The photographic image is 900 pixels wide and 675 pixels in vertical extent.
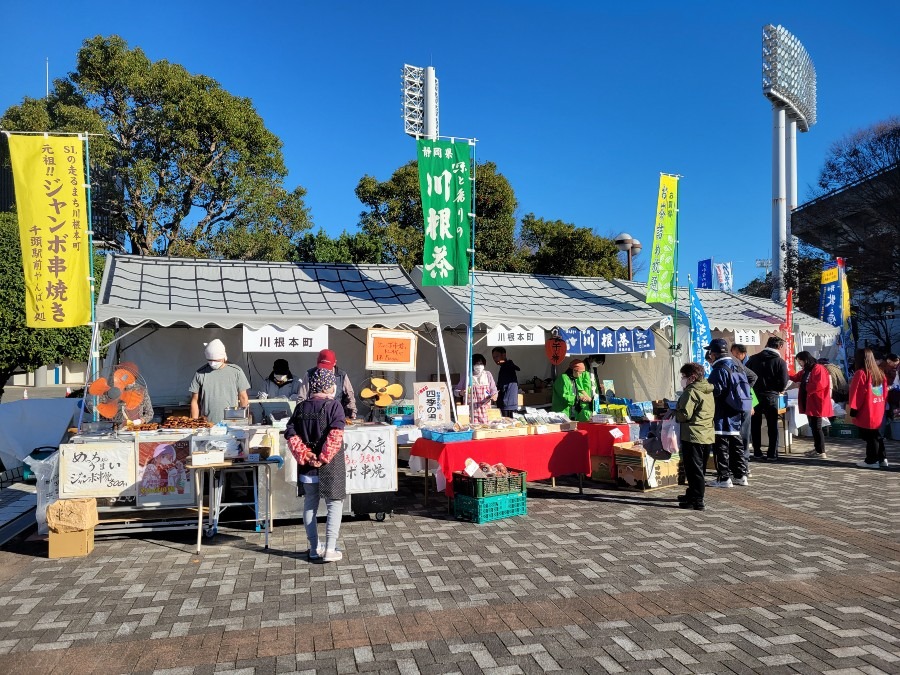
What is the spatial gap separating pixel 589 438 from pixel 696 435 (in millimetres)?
1479

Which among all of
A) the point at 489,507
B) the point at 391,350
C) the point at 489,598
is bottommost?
the point at 489,598

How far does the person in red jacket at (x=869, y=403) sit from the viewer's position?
8.51 m

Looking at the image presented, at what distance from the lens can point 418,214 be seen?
2306 centimetres

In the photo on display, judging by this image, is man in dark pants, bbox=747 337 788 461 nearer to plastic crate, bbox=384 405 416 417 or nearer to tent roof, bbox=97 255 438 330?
tent roof, bbox=97 255 438 330

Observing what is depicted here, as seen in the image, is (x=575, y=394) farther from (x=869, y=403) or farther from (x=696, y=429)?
(x=869, y=403)

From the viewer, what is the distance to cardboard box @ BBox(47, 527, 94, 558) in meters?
5.27

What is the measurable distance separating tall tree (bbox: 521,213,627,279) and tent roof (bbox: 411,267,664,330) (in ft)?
33.9

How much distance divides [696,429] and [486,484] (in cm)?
215

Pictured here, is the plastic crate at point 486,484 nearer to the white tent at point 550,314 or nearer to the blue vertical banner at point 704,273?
the white tent at point 550,314

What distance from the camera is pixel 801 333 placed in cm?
1333

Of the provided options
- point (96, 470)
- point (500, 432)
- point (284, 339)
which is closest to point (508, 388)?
point (500, 432)

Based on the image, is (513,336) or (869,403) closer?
(869,403)

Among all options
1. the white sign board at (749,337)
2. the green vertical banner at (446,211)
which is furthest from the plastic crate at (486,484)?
the white sign board at (749,337)

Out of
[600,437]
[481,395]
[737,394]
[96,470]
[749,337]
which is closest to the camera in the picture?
[96,470]
